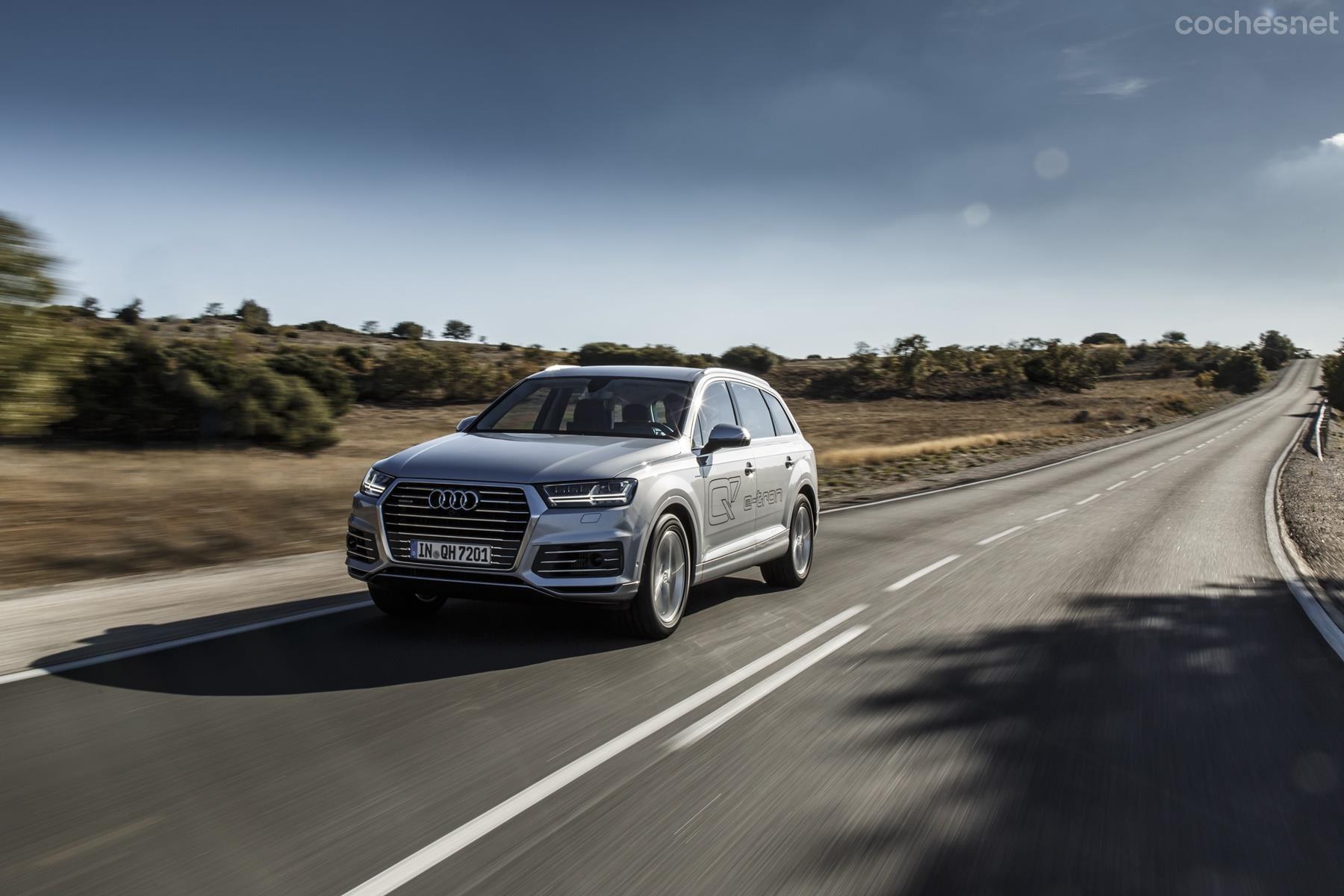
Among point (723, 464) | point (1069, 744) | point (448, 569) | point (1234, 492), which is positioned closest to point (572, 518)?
point (448, 569)

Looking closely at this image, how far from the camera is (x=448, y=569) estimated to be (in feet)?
20.4

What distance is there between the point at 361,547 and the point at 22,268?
24.4ft

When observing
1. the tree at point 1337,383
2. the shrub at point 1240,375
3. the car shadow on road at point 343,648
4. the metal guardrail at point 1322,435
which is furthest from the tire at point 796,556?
the shrub at point 1240,375

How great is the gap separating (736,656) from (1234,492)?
2092 cm

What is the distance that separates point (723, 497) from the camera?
7.72 meters

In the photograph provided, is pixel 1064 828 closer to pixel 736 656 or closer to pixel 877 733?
pixel 877 733

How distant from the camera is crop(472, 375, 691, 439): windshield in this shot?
7484 mm

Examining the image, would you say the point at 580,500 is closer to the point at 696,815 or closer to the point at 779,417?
the point at 696,815

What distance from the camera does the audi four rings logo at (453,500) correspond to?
243 inches

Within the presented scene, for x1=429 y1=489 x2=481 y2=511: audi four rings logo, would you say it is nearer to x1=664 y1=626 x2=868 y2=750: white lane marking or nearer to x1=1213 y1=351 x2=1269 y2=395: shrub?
x1=664 y1=626 x2=868 y2=750: white lane marking

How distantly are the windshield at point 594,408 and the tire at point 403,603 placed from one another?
4.18ft

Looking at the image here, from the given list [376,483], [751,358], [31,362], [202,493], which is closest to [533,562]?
[376,483]

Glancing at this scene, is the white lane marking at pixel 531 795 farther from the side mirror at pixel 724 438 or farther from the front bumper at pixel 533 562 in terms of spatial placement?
the side mirror at pixel 724 438

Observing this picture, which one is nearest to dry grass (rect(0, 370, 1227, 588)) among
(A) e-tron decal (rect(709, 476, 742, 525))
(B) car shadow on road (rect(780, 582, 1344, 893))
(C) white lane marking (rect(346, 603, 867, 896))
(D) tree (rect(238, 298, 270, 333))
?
(A) e-tron decal (rect(709, 476, 742, 525))
